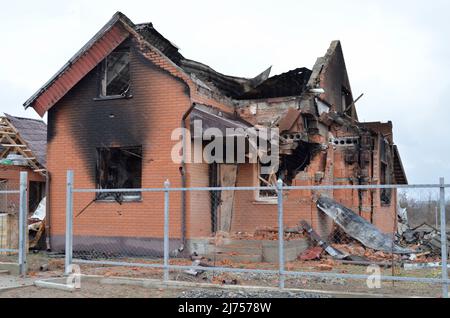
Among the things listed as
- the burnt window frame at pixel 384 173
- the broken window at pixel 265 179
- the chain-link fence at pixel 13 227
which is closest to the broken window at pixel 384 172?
the burnt window frame at pixel 384 173

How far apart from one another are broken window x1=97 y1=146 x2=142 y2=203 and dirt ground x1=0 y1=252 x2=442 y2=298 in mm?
2217

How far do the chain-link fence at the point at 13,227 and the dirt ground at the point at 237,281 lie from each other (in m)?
0.55

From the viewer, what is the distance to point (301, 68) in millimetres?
16891

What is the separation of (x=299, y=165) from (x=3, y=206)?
36.2ft

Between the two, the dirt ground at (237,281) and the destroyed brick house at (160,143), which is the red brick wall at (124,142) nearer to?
the destroyed brick house at (160,143)

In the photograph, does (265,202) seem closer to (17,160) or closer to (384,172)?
(384,172)

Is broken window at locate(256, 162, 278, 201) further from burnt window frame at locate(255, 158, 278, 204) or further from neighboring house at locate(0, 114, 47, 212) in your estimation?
neighboring house at locate(0, 114, 47, 212)

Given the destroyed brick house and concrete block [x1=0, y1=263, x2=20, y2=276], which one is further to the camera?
the destroyed brick house

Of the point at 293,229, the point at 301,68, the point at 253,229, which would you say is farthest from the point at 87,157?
the point at 301,68

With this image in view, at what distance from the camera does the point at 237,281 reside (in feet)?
31.8

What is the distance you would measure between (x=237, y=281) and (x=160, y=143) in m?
5.04

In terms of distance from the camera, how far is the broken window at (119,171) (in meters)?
14.2

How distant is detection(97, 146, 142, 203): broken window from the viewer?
14.2m

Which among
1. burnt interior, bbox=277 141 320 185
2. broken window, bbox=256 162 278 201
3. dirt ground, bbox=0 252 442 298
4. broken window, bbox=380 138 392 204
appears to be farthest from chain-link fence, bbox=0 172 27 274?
broken window, bbox=380 138 392 204
